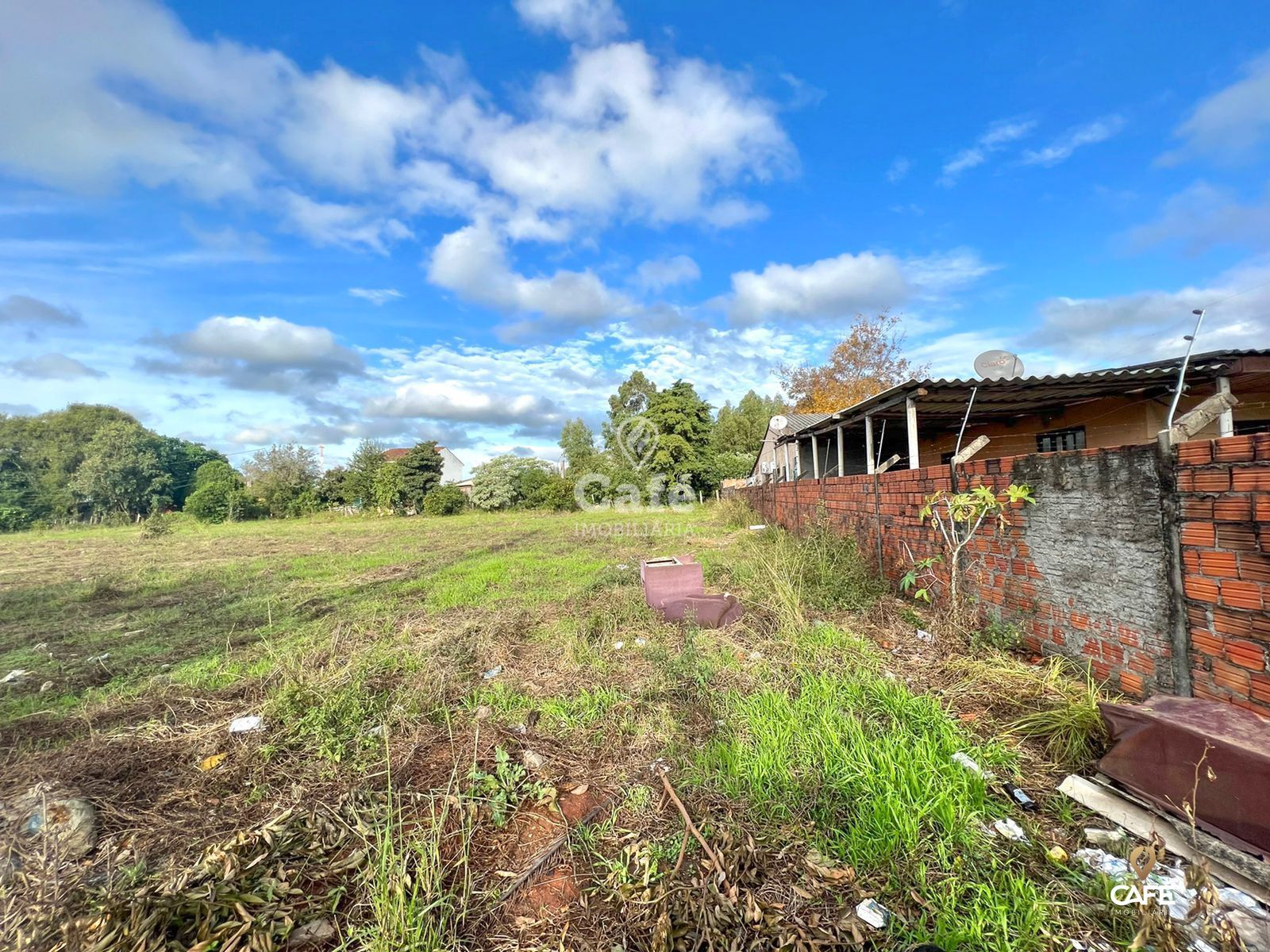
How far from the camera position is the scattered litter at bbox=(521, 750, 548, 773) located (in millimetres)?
2518

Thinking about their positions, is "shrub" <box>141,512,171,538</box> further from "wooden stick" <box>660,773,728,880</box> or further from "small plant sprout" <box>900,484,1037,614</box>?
"small plant sprout" <box>900,484,1037,614</box>

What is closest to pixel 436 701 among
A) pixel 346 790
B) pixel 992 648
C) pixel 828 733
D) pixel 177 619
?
pixel 346 790

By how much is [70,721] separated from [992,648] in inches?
239

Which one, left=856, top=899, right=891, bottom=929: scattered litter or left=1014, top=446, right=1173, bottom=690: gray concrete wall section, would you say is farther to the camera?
left=1014, top=446, right=1173, bottom=690: gray concrete wall section

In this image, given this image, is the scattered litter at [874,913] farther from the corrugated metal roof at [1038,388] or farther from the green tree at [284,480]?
the green tree at [284,480]

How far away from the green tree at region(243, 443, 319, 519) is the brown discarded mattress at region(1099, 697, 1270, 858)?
35819 mm

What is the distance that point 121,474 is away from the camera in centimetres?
3034

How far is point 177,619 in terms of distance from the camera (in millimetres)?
5895

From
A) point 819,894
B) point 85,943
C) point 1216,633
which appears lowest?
point 819,894

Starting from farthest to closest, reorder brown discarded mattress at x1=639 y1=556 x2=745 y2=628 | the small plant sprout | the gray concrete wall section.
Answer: brown discarded mattress at x1=639 y1=556 x2=745 y2=628 → the small plant sprout → the gray concrete wall section

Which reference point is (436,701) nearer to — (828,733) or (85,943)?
(85,943)

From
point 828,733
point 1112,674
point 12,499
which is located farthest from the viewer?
point 12,499

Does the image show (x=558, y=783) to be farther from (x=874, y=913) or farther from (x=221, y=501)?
(x=221, y=501)

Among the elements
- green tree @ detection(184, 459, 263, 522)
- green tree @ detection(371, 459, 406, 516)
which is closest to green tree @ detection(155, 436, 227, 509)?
green tree @ detection(184, 459, 263, 522)
